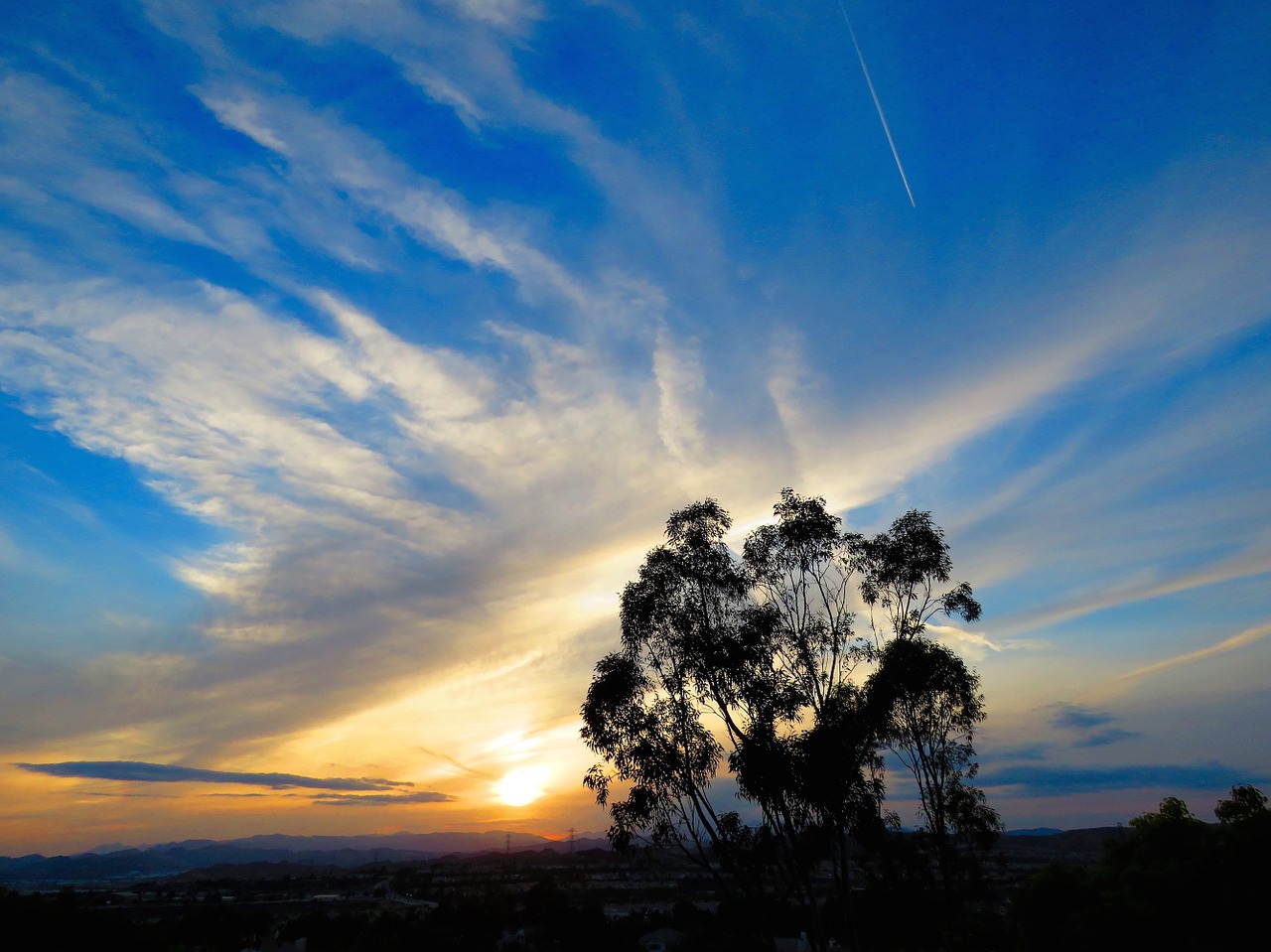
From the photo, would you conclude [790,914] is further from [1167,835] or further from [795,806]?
[795,806]

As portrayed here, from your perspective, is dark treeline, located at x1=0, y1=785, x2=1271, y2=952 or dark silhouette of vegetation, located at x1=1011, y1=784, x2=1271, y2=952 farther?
dark treeline, located at x1=0, y1=785, x2=1271, y2=952

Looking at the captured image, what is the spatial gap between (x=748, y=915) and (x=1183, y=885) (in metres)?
47.3

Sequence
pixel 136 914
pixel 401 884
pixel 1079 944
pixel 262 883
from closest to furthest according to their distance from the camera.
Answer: pixel 1079 944
pixel 136 914
pixel 401 884
pixel 262 883

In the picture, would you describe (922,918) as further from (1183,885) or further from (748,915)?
(1183,885)

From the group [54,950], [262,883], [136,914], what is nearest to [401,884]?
[262,883]

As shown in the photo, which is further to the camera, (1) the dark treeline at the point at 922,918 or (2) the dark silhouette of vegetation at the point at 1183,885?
(1) the dark treeline at the point at 922,918

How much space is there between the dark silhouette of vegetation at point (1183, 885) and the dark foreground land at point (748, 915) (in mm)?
53

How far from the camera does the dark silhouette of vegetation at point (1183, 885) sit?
75.4 ft

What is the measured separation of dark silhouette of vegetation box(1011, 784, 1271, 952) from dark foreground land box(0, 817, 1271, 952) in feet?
0.18

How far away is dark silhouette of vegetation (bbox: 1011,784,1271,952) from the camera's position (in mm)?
22969

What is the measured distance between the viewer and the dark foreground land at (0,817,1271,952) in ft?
80.5

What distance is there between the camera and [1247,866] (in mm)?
24219

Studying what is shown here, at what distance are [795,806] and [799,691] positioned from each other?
360 cm

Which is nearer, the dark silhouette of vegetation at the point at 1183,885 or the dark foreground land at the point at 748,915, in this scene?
the dark silhouette of vegetation at the point at 1183,885
